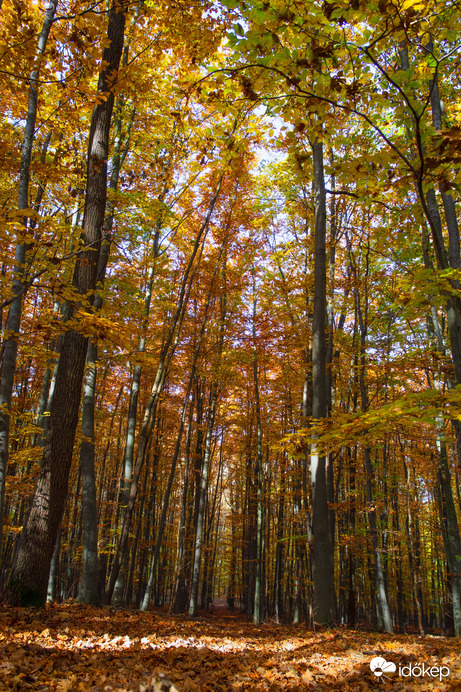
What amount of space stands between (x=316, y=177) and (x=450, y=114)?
11.5 ft

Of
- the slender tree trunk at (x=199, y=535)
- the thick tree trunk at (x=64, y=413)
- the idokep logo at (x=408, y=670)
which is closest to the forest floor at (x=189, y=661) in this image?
the idokep logo at (x=408, y=670)

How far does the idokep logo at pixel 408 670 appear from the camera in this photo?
2728 mm

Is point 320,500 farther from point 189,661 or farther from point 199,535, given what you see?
point 199,535

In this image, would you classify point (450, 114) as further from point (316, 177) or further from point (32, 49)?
point (32, 49)

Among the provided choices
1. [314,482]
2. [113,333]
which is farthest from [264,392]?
[113,333]

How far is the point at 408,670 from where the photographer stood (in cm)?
285

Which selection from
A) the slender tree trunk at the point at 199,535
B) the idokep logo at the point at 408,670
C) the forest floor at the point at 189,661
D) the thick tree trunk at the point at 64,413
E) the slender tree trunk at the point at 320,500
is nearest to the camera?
the forest floor at the point at 189,661

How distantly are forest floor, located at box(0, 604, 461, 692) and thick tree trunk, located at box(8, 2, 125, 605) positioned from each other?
0.38 m

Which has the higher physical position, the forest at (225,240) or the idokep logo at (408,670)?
the forest at (225,240)

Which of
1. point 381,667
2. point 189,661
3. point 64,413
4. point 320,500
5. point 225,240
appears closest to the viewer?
point 381,667

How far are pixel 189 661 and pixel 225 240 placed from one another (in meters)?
8.77

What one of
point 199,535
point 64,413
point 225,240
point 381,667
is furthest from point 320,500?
point 225,240

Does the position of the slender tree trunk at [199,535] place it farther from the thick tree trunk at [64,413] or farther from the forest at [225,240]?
the thick tree trunk at [64,413]

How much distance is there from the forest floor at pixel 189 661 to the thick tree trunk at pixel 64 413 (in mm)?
380
